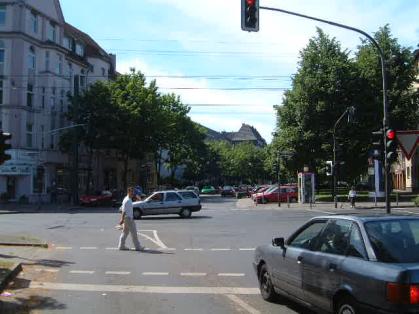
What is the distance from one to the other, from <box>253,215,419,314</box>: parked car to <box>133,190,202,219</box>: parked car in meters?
24.6

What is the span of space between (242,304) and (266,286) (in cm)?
46

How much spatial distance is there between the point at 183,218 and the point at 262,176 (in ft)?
364

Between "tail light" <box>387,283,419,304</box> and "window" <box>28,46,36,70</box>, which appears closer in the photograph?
"tail light" <box>387,283,419,304</box>

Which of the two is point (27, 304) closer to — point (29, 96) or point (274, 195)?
point (274, 195)

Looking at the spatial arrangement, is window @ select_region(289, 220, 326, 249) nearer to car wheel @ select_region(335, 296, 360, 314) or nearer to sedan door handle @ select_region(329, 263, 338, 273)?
sedan door handle @ select_region(329, 263, 338, 273)

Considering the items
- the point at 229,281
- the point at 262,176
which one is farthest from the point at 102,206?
the point at 262,176

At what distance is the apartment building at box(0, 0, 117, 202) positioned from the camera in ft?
167

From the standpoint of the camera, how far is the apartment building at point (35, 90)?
51000mm

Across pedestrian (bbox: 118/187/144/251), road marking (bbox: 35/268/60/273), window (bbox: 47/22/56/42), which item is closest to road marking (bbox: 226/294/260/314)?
road marking (bbox: 35/268/60/273)

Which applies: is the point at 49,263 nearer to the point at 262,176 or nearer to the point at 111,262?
the point at 111,262

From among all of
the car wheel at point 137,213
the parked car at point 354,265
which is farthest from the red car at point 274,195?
the parked car at point 354,265

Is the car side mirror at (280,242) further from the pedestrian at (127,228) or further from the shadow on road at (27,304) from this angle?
the pedestrian at (127,228)

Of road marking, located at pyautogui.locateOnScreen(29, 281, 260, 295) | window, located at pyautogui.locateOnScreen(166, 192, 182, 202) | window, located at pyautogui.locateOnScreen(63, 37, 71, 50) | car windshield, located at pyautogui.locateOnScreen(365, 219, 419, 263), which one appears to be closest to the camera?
car windshield, located at pyautogui.locateOnScreen(365, 219, 419, 263)

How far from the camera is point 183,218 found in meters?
32.6
